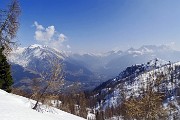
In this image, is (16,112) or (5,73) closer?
(16,112)

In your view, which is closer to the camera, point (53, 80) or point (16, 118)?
point (16, 118)

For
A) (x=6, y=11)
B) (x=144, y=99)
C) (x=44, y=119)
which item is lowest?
(x=44, y=119)

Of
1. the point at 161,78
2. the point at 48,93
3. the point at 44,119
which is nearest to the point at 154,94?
the point at 161,78

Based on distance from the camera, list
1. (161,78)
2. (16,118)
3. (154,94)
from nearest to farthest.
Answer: (16,118), (161,78), (154,94)

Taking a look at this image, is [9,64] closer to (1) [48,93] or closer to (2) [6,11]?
(2) [6,11]

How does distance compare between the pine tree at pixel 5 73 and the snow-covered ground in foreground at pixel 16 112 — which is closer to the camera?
the snow-covered ground in foreground at pixel 16 112

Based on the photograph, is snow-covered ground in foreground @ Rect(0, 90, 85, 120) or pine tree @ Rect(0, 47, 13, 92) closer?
snow-covered ground in foreground @ Rect(0, 90, 85, 120)

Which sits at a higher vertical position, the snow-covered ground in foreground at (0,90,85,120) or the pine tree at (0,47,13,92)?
the pine tree at (0,47,13,92)

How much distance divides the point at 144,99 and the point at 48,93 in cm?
1472

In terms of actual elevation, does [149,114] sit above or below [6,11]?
below

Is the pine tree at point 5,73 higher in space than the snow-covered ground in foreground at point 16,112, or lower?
higher

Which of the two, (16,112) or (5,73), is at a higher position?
(5,73)

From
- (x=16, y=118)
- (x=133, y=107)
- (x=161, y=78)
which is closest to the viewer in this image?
(x=16, y=118)

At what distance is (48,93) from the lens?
140ft
